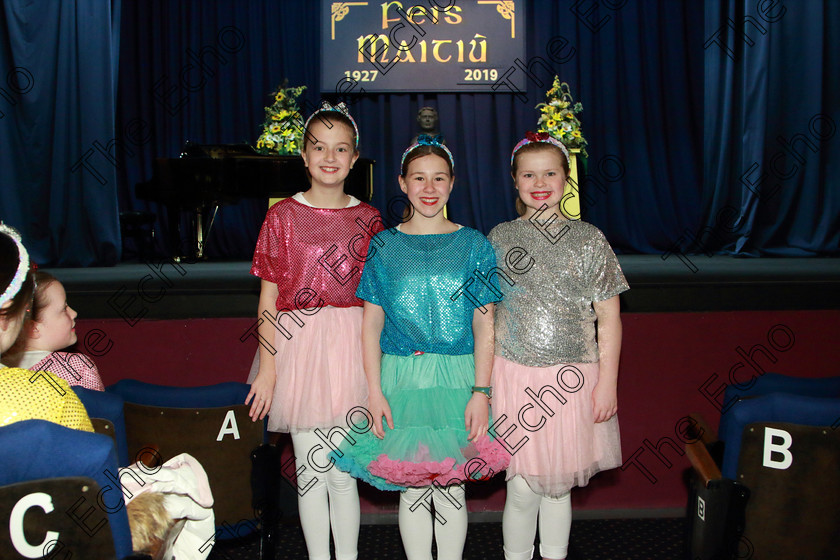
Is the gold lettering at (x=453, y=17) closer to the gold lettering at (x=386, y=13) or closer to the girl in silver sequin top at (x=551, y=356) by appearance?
the gold lettering at (x=386, y=13)

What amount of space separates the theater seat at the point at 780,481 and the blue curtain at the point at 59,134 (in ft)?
15.8

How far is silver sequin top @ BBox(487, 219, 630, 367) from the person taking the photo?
1948 mm

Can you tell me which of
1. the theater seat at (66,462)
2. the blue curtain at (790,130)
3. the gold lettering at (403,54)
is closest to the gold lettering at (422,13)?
the gold lettering at (403,54)

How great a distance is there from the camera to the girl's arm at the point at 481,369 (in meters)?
1.84

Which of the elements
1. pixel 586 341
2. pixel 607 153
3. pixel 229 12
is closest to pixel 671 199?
pixel 607 153

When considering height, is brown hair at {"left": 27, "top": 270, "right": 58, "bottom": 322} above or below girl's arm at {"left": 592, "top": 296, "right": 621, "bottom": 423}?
above

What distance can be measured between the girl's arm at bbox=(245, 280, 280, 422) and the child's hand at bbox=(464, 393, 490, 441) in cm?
56

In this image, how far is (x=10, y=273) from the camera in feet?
4.11

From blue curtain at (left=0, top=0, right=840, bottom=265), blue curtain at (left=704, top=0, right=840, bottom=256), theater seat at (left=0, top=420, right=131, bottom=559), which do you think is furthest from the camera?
blue curtain at (left=0, top=0, right=840, bottom=265)

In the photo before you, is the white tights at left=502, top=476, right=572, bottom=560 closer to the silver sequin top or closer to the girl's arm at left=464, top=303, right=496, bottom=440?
the girl's arm at left=464, top=303, right=496, bottom=440

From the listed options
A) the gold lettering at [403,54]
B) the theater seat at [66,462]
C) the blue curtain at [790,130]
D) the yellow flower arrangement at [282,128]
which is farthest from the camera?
the gold lettering at [403,54]

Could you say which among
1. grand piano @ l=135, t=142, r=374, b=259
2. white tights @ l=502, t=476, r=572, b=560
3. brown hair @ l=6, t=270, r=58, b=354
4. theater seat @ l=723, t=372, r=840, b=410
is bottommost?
white tights @ l=502, t=476, r=572, b=560

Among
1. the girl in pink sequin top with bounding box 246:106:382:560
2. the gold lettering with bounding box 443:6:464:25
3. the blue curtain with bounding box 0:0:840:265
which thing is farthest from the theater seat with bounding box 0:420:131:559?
the gold lettering with bounding box 443:6:464:25

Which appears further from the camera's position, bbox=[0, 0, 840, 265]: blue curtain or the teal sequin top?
bbox=[0, 0, 840, 265]: blue curtain
